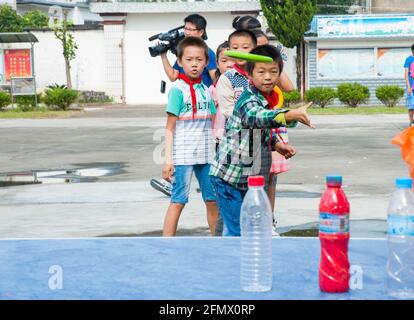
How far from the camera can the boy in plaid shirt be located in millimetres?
4855

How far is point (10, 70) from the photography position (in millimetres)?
39969

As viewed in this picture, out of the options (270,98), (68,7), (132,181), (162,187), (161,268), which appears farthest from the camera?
(68,7)

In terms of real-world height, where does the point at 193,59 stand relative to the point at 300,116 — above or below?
above

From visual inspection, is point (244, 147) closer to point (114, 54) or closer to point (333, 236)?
point (333, 236)

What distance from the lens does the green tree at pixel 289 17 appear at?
38.8 meters

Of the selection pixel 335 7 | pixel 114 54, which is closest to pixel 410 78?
pixel 114 54

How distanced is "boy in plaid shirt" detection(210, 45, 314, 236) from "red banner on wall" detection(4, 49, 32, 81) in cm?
3515

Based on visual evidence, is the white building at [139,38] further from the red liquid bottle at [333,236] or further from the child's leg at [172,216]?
the red liquid bottle at [333,236]

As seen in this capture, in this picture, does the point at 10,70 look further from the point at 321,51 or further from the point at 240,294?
the point at 240,294

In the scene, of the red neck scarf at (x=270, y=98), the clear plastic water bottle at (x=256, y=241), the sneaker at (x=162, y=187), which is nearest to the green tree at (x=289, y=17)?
the sneaker at (x=162, y=187)

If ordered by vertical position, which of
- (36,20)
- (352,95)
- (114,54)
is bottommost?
(352,95)

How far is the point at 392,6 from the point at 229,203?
4987 cm

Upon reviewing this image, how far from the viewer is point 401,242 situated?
3.33 meters
